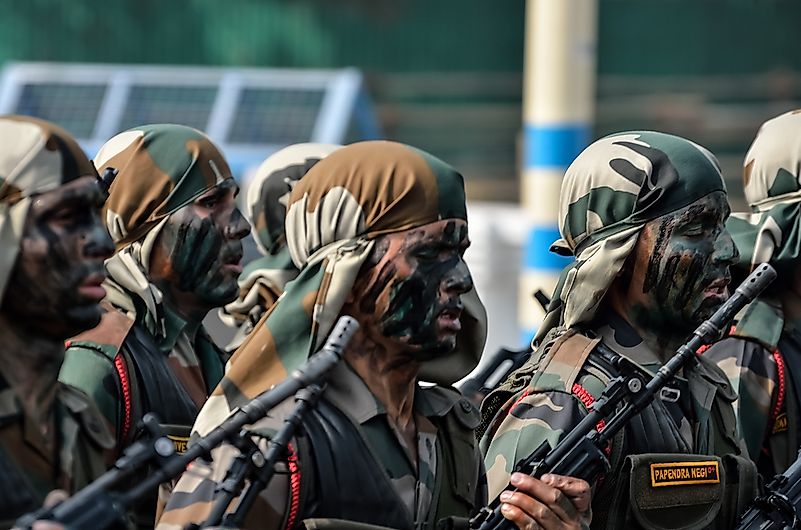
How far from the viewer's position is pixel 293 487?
3.64 metres

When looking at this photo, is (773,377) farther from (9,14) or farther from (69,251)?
(9,14)

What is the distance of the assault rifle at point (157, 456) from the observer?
10.2 feet

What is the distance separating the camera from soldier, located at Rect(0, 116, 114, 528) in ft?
10.9

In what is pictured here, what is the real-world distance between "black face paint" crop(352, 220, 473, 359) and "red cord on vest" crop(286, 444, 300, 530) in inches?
15.4

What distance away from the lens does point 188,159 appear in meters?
5.21

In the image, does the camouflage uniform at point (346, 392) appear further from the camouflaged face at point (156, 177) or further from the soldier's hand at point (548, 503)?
the camouflaged face at point (156, 177)

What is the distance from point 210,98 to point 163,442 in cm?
922

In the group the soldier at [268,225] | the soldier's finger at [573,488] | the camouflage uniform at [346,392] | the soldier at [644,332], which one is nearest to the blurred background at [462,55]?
the soldier at [268,225]

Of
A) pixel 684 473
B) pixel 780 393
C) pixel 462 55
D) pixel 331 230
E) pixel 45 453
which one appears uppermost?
pixel 331 230

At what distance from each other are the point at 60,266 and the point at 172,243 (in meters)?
1.86

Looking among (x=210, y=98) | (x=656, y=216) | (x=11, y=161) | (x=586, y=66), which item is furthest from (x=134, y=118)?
(x=11, y=161)

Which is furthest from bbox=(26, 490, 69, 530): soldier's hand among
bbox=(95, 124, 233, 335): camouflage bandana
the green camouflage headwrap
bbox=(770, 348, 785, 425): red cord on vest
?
bbox=(770, 348, 785, 425): red cord on vest

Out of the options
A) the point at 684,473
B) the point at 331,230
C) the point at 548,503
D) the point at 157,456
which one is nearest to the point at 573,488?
the point at 548,503

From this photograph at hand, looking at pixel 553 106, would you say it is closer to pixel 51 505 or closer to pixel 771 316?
pixel 771 316
